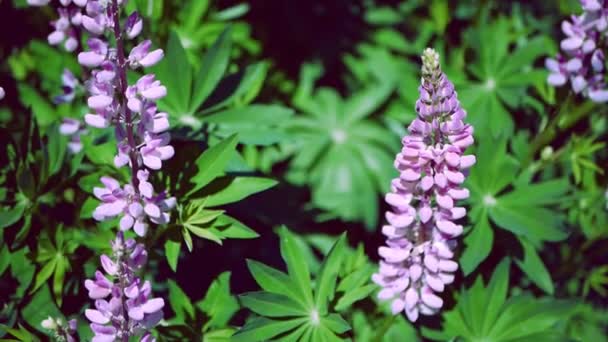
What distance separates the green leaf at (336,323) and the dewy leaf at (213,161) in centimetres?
62

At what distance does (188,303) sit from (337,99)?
6.65 ft

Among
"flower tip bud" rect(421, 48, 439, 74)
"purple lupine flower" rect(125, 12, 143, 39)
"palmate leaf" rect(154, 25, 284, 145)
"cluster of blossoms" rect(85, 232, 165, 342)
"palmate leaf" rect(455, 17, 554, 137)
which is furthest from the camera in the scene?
"palmate leaf" rect(455, 17, 554, 137)

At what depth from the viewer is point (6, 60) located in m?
3.23

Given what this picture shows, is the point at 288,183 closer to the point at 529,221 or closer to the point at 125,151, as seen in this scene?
the point at 529,221

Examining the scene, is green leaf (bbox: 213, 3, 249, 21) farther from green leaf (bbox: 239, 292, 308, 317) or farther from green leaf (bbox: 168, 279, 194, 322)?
green leaf (bbox: 239, 292, 308, 317)

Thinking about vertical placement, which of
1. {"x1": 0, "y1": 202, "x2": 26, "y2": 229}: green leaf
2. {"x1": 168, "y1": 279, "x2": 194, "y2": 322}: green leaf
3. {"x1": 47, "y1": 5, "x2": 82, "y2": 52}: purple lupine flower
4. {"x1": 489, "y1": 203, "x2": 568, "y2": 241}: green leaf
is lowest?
{"x1": 168, "y1": 279, "x2": 194, "y2": 322}: green leaf

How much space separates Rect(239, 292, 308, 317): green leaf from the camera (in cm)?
218

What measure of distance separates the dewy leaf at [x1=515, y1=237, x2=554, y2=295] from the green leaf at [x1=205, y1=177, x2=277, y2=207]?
3.64 ft

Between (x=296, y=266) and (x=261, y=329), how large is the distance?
26 centimetres

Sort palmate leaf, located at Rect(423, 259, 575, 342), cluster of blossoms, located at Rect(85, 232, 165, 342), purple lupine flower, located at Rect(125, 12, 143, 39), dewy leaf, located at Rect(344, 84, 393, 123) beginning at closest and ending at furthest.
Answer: cluster of blossoms, located at Rect(85, 232, 165, 342)
purple lupine flower, located at Rect(125, 12, 143, 39)
palmate leaf, located at Rect(423, 259, 575, 342)
dewy leaf, located at Rect(344, 84, 393, 123)

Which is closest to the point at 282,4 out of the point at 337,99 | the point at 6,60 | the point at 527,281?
the point at 337,99

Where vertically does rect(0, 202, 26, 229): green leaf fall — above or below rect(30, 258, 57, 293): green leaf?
above

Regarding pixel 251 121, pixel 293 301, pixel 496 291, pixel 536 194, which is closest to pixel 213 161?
pixel 251 121

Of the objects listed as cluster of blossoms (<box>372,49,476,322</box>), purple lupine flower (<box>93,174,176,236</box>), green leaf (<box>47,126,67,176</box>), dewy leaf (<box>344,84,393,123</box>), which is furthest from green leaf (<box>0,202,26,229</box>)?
dewy leaf (<box>344,84,393,123</box>)
